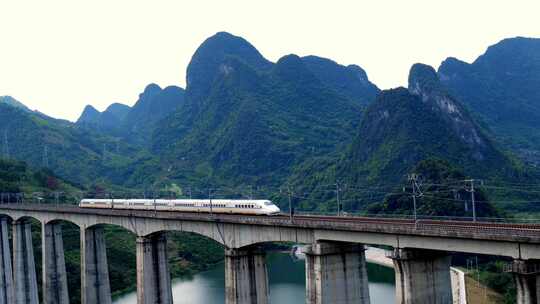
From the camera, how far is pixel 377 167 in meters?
157

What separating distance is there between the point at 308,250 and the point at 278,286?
2107 inches

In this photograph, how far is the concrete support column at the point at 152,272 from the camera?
1902 inches

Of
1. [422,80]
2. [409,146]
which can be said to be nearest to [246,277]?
[409,146]

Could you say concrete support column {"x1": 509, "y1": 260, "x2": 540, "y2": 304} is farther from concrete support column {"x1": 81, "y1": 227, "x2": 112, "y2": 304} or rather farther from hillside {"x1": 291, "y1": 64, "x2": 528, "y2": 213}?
hillside {"x1": 291, "y1": 64, "x2": 528, "y2": 213}

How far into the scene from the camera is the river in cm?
7644

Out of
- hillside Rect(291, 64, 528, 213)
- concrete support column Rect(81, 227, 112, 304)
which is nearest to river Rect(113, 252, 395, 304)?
concrete support column Rect(81, 227, 112, 304)

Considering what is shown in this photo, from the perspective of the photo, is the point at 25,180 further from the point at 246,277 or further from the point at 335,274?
the point at 335,274

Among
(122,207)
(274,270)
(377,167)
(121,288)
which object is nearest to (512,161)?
(377,167)

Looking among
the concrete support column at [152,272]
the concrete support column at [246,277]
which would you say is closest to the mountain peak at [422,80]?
the concrete support column at [152,272]

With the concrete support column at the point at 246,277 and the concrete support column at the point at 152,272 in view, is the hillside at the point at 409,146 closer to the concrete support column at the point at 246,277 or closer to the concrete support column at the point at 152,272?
the concrete support column at the point at 152,272

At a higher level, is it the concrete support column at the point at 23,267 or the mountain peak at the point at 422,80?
the mountain peak at the point at 422,80

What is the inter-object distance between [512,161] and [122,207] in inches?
5030

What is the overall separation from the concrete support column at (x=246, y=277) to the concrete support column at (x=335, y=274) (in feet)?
24.5

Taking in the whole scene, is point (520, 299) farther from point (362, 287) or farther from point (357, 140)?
point (357, 140)
